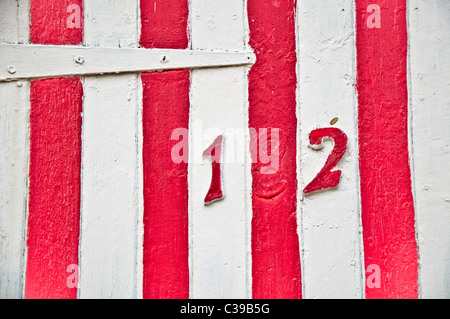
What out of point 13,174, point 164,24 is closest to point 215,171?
point 164,24

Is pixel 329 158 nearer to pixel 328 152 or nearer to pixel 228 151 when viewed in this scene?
pixel 328 152

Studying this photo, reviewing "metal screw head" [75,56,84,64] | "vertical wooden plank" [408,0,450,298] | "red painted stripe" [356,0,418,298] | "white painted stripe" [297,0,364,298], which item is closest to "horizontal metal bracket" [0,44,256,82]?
"metal screw head" [75,56,84,64]

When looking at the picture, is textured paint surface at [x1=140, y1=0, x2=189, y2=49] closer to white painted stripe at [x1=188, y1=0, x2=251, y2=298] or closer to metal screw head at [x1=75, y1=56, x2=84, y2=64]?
white painted stripe at [x1=188, y1=0, x2=251, y2=298]

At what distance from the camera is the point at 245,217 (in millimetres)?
1005

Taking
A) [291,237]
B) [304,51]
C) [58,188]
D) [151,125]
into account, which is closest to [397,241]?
[291,237]

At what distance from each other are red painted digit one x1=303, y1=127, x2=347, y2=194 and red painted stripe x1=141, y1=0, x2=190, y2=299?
31 cm

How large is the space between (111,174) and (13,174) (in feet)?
0.77

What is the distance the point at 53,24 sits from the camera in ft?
3.39

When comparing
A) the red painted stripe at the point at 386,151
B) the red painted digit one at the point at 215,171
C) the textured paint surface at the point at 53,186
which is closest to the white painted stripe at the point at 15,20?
the textured paint surface at the point at 53,186

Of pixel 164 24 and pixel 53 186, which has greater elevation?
pixel 164 24

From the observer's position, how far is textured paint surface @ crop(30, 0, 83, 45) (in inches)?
40.6

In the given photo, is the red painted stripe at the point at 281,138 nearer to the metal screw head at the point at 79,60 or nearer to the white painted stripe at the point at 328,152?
the white painted stripe at the point at 328,152

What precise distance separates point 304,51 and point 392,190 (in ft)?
1.30
